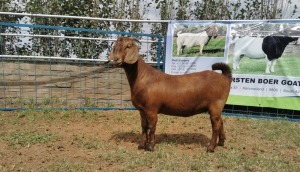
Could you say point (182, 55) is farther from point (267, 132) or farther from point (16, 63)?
point (16, 63)

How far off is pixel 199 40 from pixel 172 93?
12.5ft

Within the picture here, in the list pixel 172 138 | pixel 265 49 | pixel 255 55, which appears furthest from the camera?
pixel 255 55

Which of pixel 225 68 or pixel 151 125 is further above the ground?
pixel 225 68

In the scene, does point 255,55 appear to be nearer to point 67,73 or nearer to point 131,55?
point 131,55

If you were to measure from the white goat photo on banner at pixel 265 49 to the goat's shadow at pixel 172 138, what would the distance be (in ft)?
8.84

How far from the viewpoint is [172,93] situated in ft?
17.6

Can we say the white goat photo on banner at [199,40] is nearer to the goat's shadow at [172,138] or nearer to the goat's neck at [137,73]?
the goat's shadow at [172,138]

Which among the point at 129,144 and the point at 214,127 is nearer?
the point at 214,127

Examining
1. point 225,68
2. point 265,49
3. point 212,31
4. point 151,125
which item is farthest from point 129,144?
point 265,49

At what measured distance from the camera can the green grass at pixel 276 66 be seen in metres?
7.88

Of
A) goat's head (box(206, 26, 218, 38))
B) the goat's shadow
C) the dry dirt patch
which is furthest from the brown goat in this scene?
goat's head (box(206, 26, 218, 38))

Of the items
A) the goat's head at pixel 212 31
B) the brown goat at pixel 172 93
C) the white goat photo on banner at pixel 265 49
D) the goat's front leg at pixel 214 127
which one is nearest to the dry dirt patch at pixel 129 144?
the goat's front leg at pixel 214 127

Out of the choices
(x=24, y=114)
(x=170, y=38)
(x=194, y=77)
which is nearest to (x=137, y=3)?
(x=170, y=38)

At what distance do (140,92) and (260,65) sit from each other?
13.8ft
